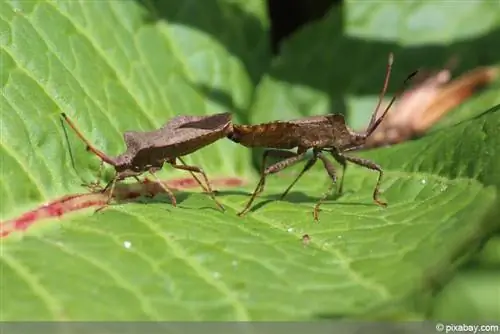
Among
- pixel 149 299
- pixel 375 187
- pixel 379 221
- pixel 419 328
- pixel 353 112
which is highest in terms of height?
pixel 353 112

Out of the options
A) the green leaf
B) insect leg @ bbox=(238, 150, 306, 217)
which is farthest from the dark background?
insect leg @ bbox=(238, 150, 306, 217)

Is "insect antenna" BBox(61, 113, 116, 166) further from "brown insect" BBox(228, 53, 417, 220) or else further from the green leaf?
"brown insect" BBox(228, 53, 417, 220)

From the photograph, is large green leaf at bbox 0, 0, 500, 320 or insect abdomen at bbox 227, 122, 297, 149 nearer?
large green leaf at bbox 0, 0, 500, 320

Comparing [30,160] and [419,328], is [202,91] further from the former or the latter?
[419,328]

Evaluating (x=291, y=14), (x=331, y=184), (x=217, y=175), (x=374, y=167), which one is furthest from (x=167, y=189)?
(x=291, y=14)

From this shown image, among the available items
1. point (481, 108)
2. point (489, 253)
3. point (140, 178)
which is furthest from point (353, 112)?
point (489, 253)

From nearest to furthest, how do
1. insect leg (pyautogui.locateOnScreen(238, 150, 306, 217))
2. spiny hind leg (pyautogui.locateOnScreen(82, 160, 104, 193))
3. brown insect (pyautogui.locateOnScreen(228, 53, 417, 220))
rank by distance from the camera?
spiny hind leg (pyautogui.locateOnScreen(82, 160, 104, 193)) → insect leg (pyautogui.locateOnScreen(238, 150, 306, 217)) → brown insect (pyautogui.locateOnScreen(228, 53, 417, 220))

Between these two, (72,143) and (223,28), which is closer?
(72,143)
